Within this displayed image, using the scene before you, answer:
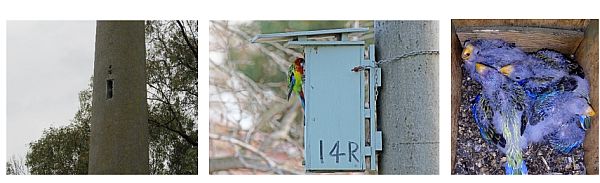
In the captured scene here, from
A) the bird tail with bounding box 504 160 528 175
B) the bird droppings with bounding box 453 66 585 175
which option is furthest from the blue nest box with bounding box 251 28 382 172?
the bird tail with bounding box 504 160 528 175

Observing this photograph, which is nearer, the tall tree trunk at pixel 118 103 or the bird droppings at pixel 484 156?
the bird droppings at pixel 484 156

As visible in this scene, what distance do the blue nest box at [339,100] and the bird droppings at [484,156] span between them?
243 mm

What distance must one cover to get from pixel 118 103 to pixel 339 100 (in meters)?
0.89

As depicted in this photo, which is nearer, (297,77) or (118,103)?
(297,77)

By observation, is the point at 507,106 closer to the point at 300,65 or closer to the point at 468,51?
the point at 468,51

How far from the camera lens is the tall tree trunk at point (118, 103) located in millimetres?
2637

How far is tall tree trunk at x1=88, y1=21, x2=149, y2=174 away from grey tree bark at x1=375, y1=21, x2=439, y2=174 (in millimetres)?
940

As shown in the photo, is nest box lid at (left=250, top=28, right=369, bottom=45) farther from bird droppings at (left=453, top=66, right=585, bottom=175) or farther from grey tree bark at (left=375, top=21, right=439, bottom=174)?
bird droppings at (left=453, top=66, right=585, bottom=175)

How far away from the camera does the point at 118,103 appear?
2660mm

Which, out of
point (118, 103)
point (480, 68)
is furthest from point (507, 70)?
point (118, 103)

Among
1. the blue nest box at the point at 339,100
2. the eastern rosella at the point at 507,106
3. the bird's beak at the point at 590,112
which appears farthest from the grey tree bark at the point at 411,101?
the bird's beak at the point at 590,112

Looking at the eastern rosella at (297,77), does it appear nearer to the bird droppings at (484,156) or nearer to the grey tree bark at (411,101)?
the grey tree bark at (411,101)

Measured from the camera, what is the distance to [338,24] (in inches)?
89.0

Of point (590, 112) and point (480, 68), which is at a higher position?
point (480, 68)
